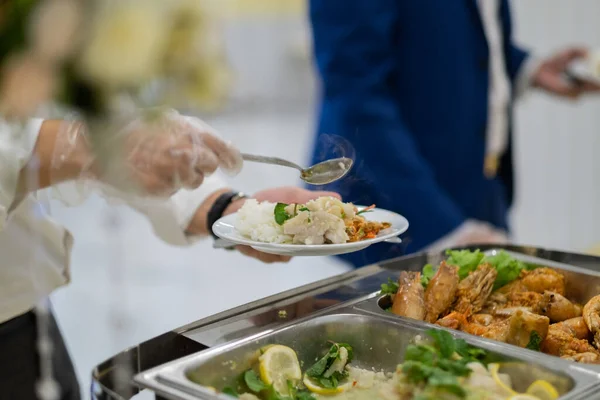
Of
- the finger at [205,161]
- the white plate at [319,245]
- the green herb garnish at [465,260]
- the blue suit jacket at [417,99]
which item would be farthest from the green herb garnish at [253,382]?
the blue suit jacket at [417,99]

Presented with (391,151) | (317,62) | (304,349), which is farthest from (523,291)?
(317,62)

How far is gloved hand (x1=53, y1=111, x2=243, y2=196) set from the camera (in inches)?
21.5

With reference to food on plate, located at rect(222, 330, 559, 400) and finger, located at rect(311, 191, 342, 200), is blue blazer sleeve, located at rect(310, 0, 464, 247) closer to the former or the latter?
finger, located at rect(311, 191, 342, 200)

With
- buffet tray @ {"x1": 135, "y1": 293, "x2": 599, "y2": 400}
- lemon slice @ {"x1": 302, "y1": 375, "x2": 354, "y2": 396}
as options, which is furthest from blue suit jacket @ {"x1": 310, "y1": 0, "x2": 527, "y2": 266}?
lemon slice @ {"x1": 302, "y1": 375, "x2": 354, "y2": 396}

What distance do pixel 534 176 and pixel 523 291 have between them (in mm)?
3340

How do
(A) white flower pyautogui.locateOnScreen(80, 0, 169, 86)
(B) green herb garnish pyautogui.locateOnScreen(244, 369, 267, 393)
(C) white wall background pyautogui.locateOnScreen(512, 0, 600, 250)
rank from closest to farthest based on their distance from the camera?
(A) white flower pyautogui.locateOnScreen(80, 0, 169, 86) < (B) green herb garnish pyautogui.locateOnScreen(244, 369, 267, 393) < (C) white wall background pyautogui.locateOnScreen(512, 0, 600, 250)

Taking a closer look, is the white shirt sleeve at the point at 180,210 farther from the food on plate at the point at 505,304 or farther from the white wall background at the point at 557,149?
the white wall background at the point at 557,149

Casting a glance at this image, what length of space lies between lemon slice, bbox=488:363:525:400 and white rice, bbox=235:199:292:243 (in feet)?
1.17

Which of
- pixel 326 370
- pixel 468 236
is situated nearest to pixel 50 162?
pixel 326 370

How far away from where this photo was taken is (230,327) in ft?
3.76

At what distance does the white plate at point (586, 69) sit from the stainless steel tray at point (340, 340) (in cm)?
193

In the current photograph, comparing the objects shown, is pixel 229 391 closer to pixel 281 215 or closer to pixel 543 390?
pixel 281 215

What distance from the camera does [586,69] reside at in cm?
297

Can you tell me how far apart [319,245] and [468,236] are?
86cm
